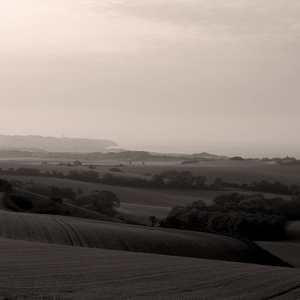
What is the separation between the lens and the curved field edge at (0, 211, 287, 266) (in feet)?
117

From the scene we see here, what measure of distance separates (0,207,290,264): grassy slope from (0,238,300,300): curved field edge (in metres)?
6.50

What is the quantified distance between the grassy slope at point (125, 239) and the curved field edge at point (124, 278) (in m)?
6.50

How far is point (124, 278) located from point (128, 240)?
15.5 meters

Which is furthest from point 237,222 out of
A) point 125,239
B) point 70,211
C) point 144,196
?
point 144,196

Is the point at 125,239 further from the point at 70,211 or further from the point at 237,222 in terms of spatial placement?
the point at 70,211

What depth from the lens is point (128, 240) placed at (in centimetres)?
3703

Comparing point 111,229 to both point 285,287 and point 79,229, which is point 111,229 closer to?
point 79,229

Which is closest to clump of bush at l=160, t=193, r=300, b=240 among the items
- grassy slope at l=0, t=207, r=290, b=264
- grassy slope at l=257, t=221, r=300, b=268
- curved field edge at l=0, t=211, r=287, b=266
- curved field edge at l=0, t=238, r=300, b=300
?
grassy slope at l=257, t=221, r=300, b=268

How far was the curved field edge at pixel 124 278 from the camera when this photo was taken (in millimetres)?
18688

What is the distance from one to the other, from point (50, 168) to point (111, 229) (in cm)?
8528

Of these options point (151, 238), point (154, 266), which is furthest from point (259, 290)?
point (151, 238)

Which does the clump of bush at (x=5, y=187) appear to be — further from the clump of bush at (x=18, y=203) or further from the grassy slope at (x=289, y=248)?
the grassy slope at (x=289, y=248)

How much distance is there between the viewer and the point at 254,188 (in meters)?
106

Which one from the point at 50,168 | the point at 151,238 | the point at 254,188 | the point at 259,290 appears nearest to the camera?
the point at 259,290
